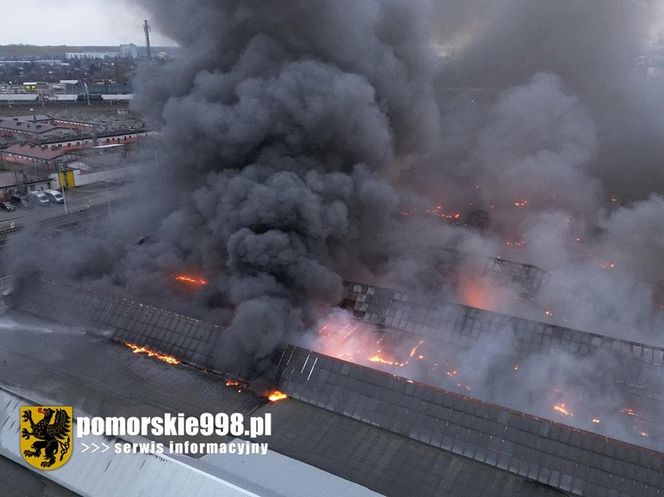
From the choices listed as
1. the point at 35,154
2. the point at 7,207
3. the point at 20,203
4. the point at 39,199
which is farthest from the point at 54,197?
the point at 35,154

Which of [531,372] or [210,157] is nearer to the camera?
[531,372]

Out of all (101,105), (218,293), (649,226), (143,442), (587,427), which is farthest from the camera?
(101,105)

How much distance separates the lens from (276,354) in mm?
17016

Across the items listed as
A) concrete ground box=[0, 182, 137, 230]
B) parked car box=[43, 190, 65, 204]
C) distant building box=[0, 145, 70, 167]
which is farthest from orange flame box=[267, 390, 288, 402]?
distant building box=[0, 145, 70, 167]

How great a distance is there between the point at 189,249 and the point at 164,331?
4.88 meters

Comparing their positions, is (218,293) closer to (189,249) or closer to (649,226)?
(189,249)

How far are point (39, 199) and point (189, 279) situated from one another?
1066 inches

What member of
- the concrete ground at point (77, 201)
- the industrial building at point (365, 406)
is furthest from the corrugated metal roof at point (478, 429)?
the concrete ground at point (77, 201)

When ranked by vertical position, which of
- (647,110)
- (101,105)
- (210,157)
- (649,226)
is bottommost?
(210,157)

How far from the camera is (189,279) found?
75.2 ft

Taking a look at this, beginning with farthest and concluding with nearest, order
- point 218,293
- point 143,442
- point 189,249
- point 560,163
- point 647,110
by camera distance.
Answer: point 647,110
point 560,163
point 189,249
point 218,293
point 143,442

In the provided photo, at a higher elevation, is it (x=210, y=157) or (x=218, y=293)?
(x=210, y=157)

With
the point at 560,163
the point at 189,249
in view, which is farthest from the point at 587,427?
the point at 560,163

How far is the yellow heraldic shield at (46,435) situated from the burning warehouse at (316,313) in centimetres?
5
